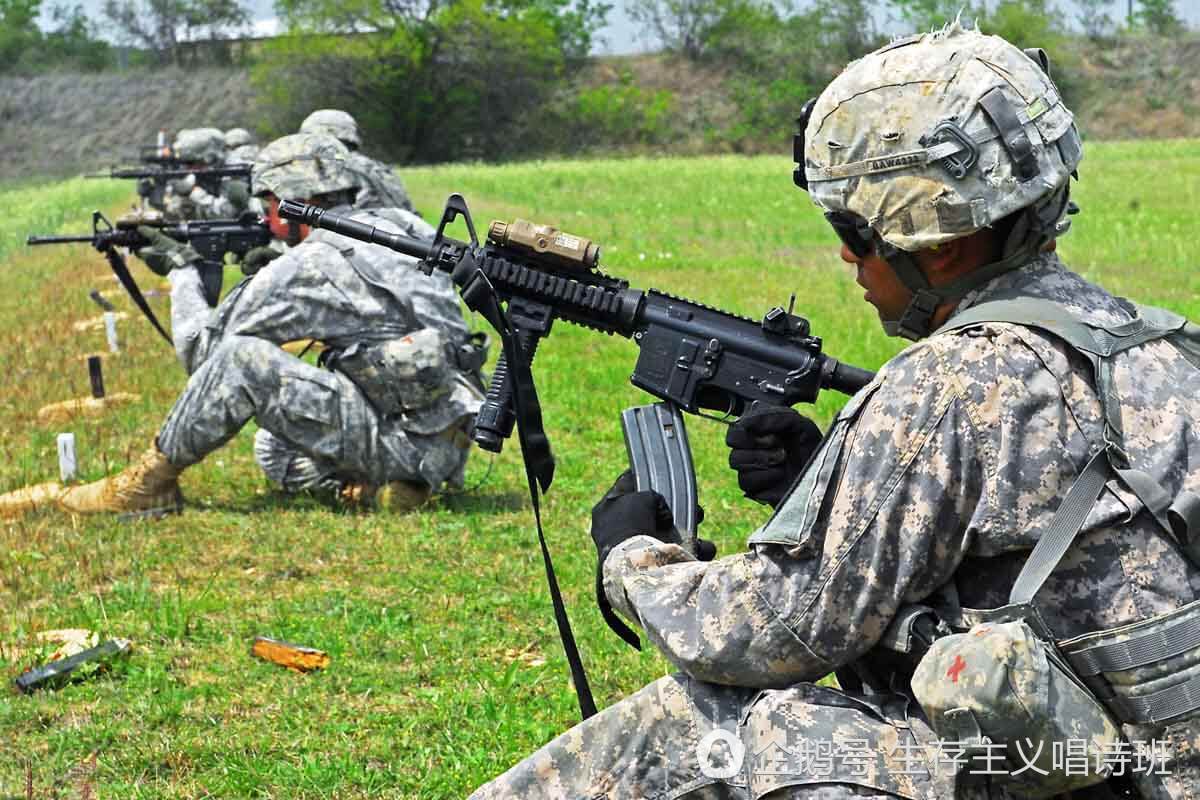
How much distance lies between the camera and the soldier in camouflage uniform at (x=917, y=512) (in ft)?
8.51

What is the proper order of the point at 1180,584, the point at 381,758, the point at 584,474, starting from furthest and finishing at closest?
the point at 584,474 → the point at 381,758 → the point at 1180,584

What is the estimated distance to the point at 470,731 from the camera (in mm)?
4898

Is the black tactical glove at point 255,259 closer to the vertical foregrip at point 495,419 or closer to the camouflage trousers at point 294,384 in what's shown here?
the camouflage trousers at point 294,384

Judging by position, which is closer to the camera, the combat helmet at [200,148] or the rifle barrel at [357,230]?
the rifle barrel at [357,230]

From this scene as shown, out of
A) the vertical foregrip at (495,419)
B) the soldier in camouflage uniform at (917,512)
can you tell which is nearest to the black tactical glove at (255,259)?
the vertical foregrip at (495,419)

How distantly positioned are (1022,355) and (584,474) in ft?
19.9

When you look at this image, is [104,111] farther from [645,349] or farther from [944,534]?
[944,534]

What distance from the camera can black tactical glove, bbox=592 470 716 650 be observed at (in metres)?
3.16

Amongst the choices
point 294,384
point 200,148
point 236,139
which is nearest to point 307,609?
point 294,384

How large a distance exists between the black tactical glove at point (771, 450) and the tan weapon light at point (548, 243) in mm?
1109

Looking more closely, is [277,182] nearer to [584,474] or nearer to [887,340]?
[584,474]

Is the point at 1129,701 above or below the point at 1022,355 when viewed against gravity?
below

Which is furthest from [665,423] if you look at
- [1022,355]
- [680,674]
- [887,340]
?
[887,340]

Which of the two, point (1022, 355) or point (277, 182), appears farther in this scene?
point (277, 182)
